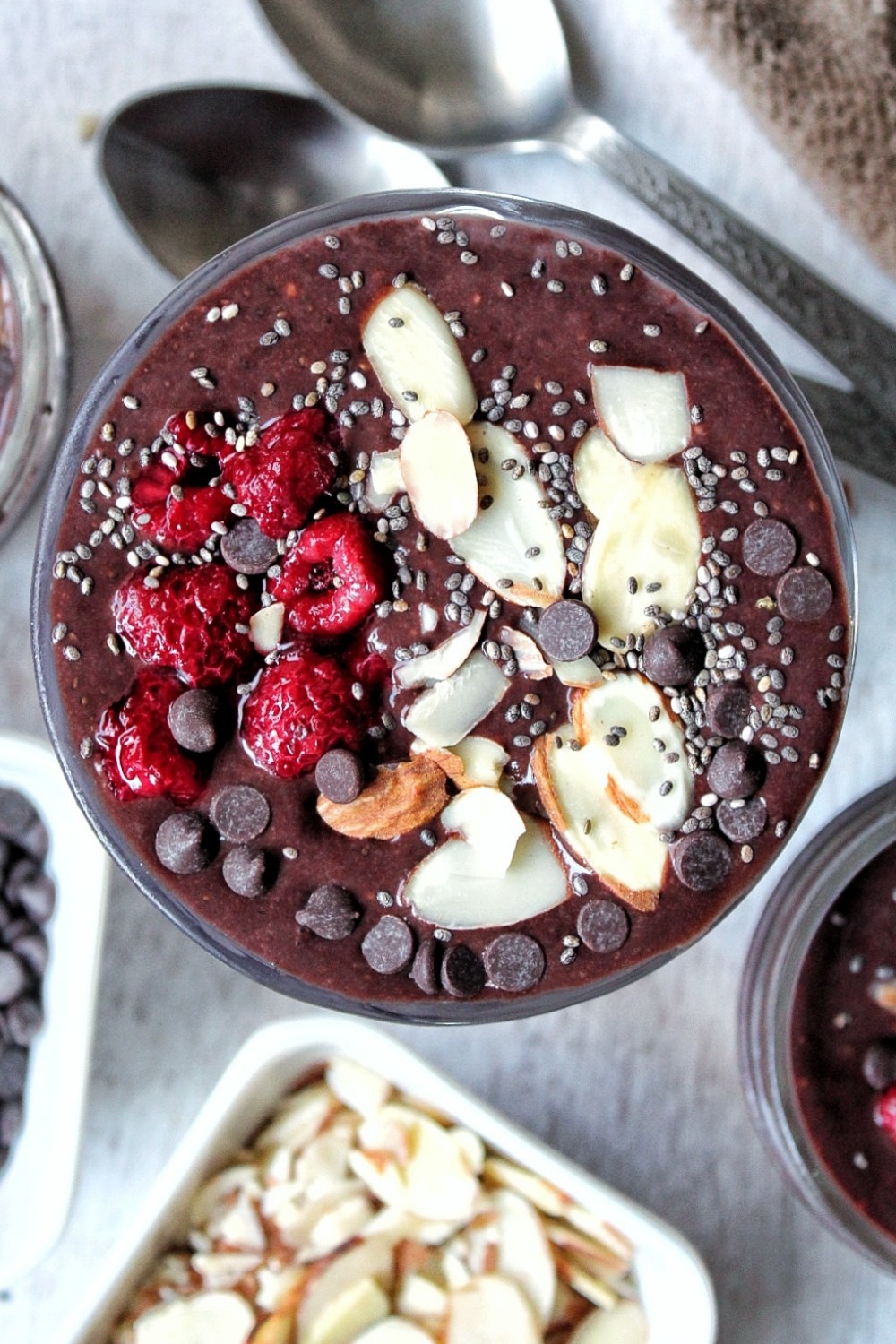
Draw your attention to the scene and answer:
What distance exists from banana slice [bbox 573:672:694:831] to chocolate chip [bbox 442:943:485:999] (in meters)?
0.23

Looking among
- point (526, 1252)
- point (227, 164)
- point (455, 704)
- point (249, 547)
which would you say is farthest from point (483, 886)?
point (227, 164)

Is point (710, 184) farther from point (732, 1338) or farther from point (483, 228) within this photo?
point (732, 1338)

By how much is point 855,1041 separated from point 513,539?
837 mm

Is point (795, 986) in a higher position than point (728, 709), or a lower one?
lower

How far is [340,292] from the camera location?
136cm

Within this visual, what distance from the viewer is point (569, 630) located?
1348 mm

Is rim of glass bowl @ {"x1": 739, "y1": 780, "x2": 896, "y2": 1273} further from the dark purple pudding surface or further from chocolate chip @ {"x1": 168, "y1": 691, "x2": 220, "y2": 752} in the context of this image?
chocolate chip @ {"x1": 168, "y1": 691, "x2": 220, "y2": 752}

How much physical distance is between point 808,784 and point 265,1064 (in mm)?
814

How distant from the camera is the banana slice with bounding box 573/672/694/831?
139 cm

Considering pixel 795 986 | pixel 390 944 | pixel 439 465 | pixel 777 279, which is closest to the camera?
pixel 439 465

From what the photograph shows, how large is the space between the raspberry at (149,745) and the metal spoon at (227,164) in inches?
28.7

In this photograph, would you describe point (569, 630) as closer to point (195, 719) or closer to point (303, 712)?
point (303, 712)

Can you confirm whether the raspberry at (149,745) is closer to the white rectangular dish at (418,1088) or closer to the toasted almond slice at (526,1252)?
the white rectangular dish at (418,1088)

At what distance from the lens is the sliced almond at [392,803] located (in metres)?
1.38
